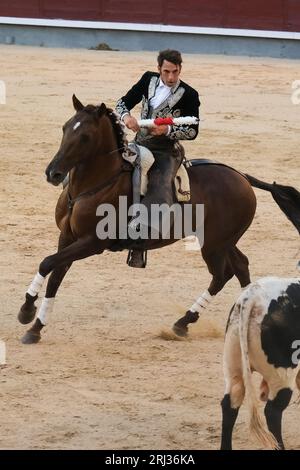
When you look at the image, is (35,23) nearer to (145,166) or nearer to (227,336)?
(145,166)

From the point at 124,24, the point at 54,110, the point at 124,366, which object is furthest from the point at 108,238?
the point at 124,24

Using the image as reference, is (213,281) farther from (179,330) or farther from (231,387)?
(231,387)

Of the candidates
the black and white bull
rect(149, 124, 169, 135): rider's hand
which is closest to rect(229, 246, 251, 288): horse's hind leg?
rect(149, 124, 169, 135): rider's hand

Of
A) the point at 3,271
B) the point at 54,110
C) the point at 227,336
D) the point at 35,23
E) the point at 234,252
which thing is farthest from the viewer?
the point at 35,23

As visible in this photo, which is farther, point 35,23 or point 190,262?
point 35,23

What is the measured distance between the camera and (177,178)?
634cm

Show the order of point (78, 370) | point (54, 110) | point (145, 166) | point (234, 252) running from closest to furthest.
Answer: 1. point (78, 370)
2. point (145, 166)
3. point (234, 252)
4. point (54, 110)

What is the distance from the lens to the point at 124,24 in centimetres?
1709

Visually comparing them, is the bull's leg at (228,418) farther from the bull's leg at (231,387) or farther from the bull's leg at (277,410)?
the bull's leg at (277,410)

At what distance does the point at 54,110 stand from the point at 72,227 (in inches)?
250

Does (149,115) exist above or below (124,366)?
above

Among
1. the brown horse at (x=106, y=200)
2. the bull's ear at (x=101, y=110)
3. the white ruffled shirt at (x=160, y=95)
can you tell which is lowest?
the brown horse at (x=106, y=200)

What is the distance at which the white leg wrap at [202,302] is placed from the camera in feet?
21.4

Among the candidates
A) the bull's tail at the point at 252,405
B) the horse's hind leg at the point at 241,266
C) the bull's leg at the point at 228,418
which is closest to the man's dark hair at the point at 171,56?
the horse's hind leg at the point at 241,266
